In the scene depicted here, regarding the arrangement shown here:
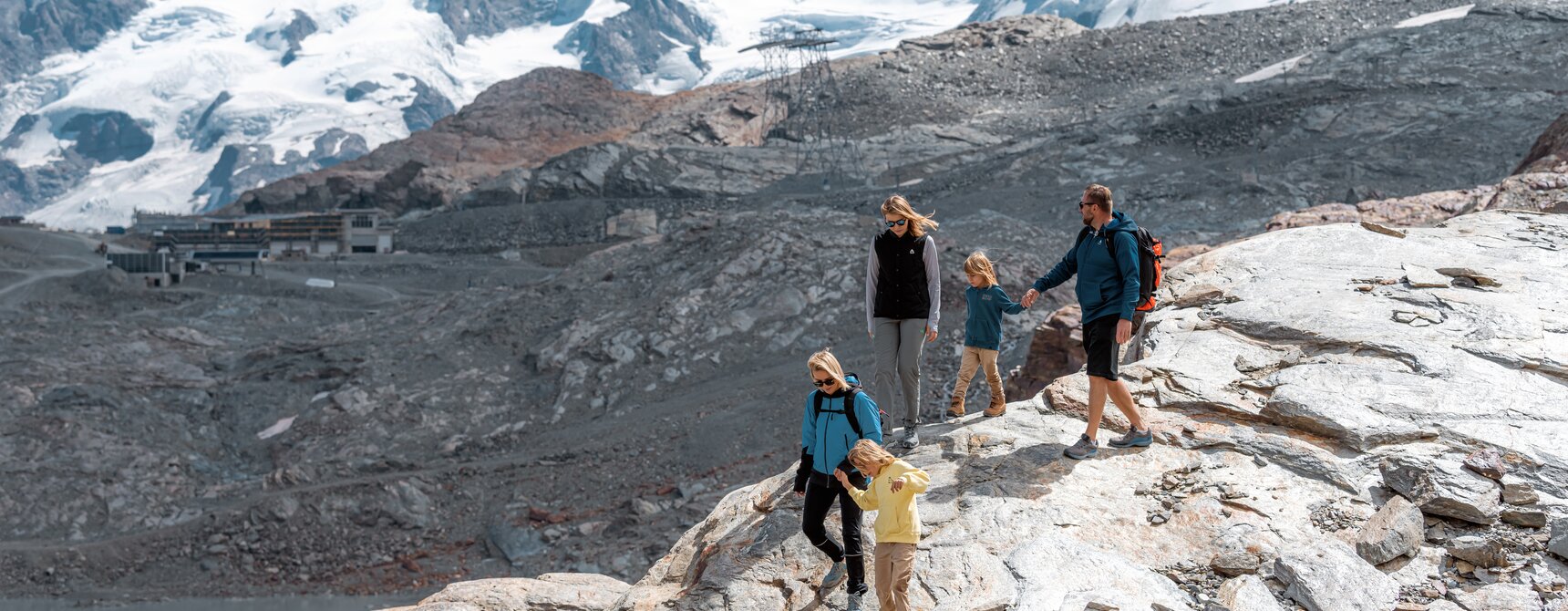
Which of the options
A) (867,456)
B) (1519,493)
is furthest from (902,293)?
(1519,493)

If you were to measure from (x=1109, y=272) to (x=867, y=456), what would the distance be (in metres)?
2.32

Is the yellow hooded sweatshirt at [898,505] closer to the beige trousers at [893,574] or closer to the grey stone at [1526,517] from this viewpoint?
the beige trousers at [893,574]

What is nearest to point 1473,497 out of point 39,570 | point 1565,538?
point 1565,538

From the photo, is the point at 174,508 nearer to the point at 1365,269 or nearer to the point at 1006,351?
the point at 1006,351

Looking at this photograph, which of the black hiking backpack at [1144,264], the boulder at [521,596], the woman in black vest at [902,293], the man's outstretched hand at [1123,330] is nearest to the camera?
the man's outstretched hand at [1123,330]

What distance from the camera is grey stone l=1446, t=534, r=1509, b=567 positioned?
641 centimetres

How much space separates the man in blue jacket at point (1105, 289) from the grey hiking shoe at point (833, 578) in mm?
2083

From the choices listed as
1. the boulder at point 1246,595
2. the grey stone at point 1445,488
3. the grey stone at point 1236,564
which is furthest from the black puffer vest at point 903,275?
the grey stone at point 1445,488

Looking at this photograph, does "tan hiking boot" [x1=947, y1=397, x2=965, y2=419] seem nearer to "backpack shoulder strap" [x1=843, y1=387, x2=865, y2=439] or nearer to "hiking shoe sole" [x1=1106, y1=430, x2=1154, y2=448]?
"hiking shoe sole" [x1=1106, y1=430, x2=1154, y2=448]

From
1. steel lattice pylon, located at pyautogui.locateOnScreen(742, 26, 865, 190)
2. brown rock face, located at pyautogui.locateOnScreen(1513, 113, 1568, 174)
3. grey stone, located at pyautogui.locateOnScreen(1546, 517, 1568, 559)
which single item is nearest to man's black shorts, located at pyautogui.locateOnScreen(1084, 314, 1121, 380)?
grey stone, located at pyautogui.locateOnScreen(1546, 517, 1568, 559)

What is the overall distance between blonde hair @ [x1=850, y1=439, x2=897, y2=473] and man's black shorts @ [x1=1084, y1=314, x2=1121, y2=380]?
6.21 feet

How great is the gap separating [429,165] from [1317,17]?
58.3 meters

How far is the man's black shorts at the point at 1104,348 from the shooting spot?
7555mm

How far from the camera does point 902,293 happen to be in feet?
27.3
